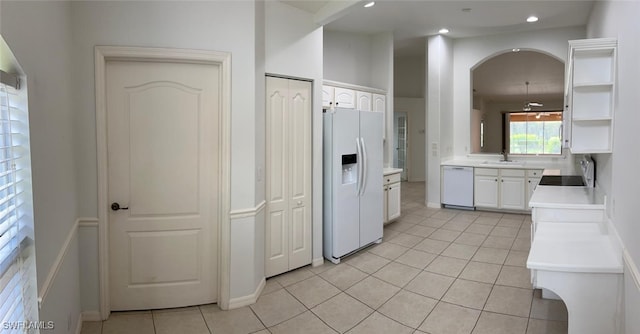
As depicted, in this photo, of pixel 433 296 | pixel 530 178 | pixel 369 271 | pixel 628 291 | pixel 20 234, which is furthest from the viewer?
pixel 530 178

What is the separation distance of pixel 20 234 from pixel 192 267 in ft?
5.09

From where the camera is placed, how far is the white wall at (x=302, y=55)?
3205 millimetres

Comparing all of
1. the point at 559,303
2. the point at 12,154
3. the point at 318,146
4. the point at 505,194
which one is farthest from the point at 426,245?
the point at 12,154

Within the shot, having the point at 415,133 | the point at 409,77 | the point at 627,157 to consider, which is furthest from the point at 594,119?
the point at 415,133

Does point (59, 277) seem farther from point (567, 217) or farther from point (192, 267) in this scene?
point (567, 217)

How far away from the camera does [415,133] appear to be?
10375 mm

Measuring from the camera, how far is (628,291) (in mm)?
1711

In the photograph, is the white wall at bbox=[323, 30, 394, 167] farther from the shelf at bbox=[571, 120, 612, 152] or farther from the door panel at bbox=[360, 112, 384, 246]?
the shelf at bbox=[571, 120, 612, 152]

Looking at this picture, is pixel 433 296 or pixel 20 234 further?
pixel 433 296

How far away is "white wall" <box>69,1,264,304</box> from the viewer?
2.51 m

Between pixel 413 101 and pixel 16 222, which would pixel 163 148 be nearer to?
pixel 16 222

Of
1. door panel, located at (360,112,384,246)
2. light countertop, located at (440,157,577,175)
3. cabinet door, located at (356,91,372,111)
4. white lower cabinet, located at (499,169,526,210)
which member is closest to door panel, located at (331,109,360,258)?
door panel, located at (360,112,384,246)

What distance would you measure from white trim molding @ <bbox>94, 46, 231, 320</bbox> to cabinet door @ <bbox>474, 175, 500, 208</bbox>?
507cm

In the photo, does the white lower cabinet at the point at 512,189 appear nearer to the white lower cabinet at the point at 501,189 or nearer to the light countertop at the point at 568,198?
the white lower cabinet at the point at 501,189
